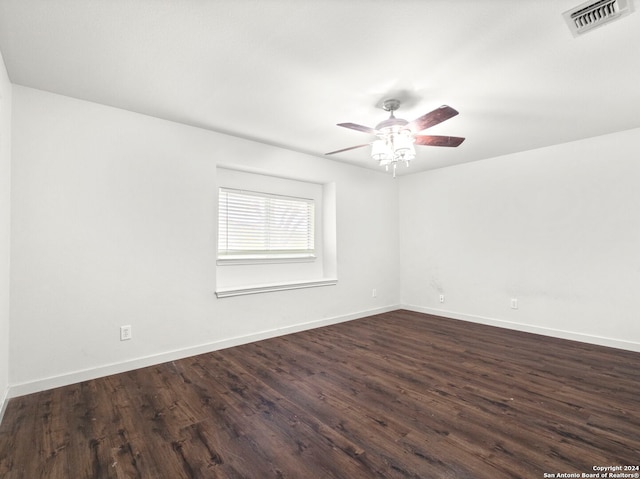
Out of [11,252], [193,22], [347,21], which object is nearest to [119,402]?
[11,252]

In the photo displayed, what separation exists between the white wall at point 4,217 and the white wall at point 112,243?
9cm

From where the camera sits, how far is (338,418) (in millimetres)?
1973

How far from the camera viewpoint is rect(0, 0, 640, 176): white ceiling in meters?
1.66

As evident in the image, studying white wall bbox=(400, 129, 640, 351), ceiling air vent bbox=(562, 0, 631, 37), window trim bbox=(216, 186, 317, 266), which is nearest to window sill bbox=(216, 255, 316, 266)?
window trim bbox=(216, 186, 317, 266)

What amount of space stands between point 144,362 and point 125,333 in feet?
1.09

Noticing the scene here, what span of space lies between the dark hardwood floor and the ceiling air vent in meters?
2.34

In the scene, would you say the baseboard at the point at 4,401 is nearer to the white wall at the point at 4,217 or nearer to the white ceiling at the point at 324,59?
the white wall at the point at 4,217

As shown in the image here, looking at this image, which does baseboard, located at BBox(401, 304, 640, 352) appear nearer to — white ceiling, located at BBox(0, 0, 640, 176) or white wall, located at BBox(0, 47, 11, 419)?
white ceiling, located at BBox(0, 0, 640, 176)

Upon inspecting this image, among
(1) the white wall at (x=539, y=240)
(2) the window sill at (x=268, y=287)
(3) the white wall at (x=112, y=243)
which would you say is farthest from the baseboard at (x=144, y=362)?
(1) the white wall at (x=539, y=240)

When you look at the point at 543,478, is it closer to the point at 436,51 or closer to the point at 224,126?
the point at 436,51

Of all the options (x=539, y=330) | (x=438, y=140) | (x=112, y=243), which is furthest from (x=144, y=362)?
(x=539, y=330)

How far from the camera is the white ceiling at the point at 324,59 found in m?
1.66

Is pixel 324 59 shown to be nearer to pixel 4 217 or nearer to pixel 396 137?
pixel 396 137

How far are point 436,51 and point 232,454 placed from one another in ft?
8.83
